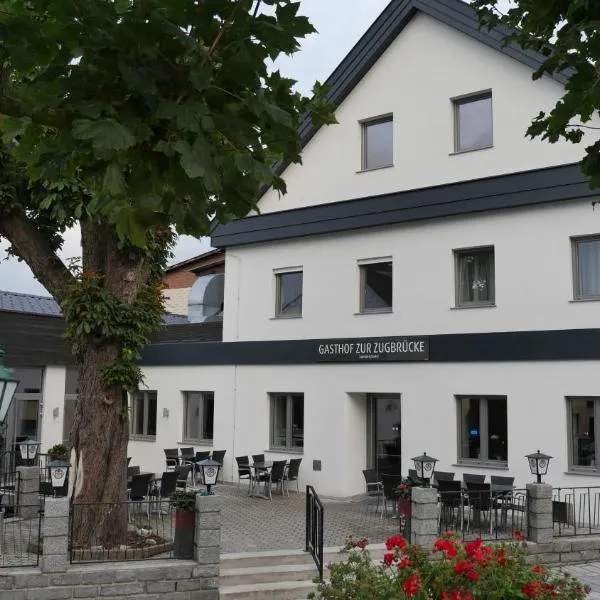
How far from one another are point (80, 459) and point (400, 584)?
21.3ft

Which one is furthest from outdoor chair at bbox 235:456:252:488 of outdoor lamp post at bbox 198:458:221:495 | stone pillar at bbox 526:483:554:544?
stone pillar at bbox 526:483:554:544

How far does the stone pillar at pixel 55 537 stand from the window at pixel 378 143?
1049cm

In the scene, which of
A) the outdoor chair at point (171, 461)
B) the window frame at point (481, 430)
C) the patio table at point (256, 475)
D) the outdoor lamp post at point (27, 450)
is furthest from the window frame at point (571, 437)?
the outdoor lamp post at point (27, 450)

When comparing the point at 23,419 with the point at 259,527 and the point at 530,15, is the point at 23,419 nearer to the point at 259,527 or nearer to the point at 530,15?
the point at 259,527

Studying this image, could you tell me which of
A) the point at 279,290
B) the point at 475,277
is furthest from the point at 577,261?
the point at 279,290

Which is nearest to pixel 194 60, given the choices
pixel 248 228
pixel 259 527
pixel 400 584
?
pixel 400 584

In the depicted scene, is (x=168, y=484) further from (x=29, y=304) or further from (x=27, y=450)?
(x=29, y=304)

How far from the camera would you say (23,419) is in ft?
72.0

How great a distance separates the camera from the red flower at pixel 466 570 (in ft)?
18.6

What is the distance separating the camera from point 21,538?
39.4 ft

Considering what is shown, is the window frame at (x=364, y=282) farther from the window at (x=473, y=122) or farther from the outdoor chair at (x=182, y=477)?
the outdoor chair at (x=182, y=477)

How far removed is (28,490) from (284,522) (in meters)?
4.67

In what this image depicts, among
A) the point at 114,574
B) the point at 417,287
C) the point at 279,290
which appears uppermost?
the point at 279,290

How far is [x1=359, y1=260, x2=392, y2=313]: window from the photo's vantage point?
17.0 m
